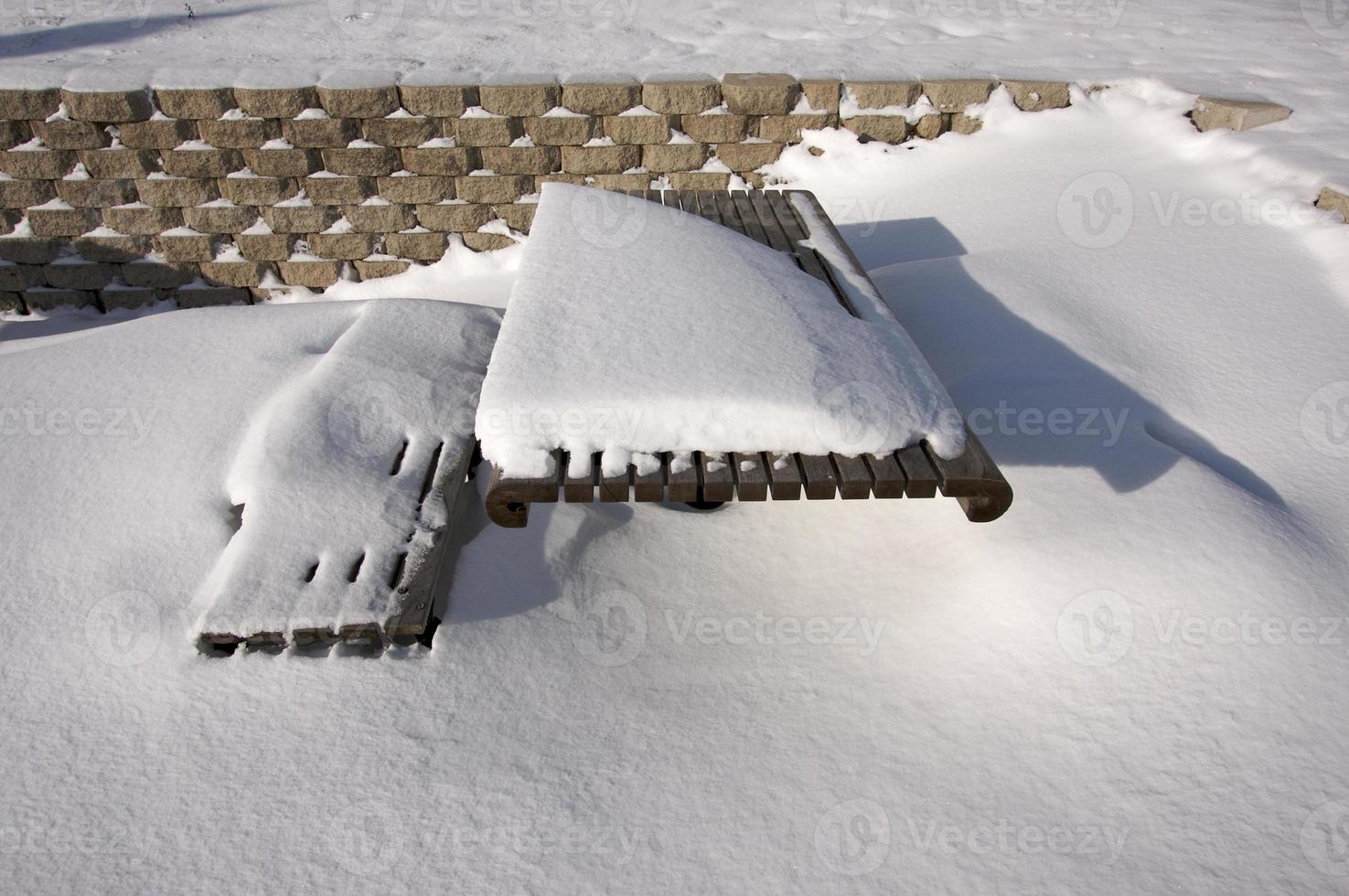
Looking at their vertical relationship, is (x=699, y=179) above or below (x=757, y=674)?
above

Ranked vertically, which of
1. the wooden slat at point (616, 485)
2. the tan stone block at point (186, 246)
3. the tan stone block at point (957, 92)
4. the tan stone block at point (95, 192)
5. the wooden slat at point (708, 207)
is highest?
the tan stone block at point (957, 92)

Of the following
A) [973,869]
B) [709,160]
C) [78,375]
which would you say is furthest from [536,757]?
[709,160]

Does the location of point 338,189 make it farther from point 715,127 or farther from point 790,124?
point 790,124

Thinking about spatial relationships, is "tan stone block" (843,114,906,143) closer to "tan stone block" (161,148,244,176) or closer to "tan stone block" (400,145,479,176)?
"tan stone block" (400,145,479,176)

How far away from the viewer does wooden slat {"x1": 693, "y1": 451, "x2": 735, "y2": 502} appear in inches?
86.2

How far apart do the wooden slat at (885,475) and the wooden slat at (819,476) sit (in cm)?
10

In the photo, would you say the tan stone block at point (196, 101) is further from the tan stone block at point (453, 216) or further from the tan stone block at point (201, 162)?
the tan stone block at point (453, 216)

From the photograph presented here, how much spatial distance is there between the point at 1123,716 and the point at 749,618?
1.01 m

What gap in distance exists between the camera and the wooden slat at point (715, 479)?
2.19 meters

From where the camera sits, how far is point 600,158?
15.6ft

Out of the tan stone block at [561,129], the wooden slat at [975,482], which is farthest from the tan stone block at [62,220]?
the wooden slat at [975,482]

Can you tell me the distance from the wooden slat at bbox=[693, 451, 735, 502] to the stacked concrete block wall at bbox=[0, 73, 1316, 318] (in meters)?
2.99

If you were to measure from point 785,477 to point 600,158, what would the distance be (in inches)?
123

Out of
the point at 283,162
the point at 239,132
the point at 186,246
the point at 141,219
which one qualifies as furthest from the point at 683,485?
the point at 141,219
